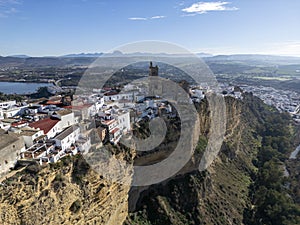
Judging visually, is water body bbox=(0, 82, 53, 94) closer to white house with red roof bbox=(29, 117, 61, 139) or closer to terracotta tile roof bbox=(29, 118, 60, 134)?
terracotta tile roof bbox=(29, 118, 60, 134)

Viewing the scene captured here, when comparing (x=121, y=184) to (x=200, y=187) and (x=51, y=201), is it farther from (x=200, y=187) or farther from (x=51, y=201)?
(x=200, y=187)

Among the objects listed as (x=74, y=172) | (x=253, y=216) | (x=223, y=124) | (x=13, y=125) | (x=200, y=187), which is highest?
(x=13, y=125)

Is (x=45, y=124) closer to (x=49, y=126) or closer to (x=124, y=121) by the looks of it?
(x=49, y=126)

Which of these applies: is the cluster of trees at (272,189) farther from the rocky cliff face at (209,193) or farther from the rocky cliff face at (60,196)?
the rocky cliff face at (60,196)

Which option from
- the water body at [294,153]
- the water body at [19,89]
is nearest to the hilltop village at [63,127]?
the water body at [294,153]

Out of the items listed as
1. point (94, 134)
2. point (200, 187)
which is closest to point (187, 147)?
point (200, 187)
